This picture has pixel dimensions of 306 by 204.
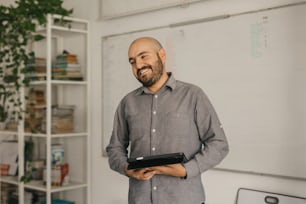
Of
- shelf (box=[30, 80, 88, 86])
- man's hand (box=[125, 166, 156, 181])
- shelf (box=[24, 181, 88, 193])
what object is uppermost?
shelf (box=[30, 80, 88, 86])

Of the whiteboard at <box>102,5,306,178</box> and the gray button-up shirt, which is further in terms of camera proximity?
the whiteboard at <box>102,5,306,178</box>

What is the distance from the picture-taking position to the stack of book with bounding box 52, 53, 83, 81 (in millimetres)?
3211

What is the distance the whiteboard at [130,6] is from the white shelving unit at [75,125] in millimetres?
240

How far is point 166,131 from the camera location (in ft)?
5.70

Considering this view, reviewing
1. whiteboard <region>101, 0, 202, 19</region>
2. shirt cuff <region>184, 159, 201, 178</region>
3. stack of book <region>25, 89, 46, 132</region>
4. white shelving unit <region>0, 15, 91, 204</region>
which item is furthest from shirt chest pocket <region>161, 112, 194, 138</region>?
stack of book <region>25, 89, 46, 132</region>

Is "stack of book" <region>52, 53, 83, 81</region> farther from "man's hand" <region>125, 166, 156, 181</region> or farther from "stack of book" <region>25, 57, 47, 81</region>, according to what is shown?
"man's hand" <region>125, 166, 156, 181</region>

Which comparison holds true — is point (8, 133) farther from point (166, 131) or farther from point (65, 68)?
point (166, 131)

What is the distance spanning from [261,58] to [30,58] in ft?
6.03

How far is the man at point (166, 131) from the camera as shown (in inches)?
66.1

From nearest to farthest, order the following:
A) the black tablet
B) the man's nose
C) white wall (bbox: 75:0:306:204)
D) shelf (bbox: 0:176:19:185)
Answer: the black tablet → the man's nose → white wall (bbox: 75:0:306:204) → shelf (bbox: 0:176:19:185)

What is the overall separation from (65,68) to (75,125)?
52 centimetres

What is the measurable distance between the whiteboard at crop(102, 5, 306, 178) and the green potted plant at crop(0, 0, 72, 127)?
1.02 m

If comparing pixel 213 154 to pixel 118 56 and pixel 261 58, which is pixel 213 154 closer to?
pixel 261 58

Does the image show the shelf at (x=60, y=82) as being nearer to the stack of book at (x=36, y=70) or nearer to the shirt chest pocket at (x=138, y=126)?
the stack of book at (x=36, y=70)
